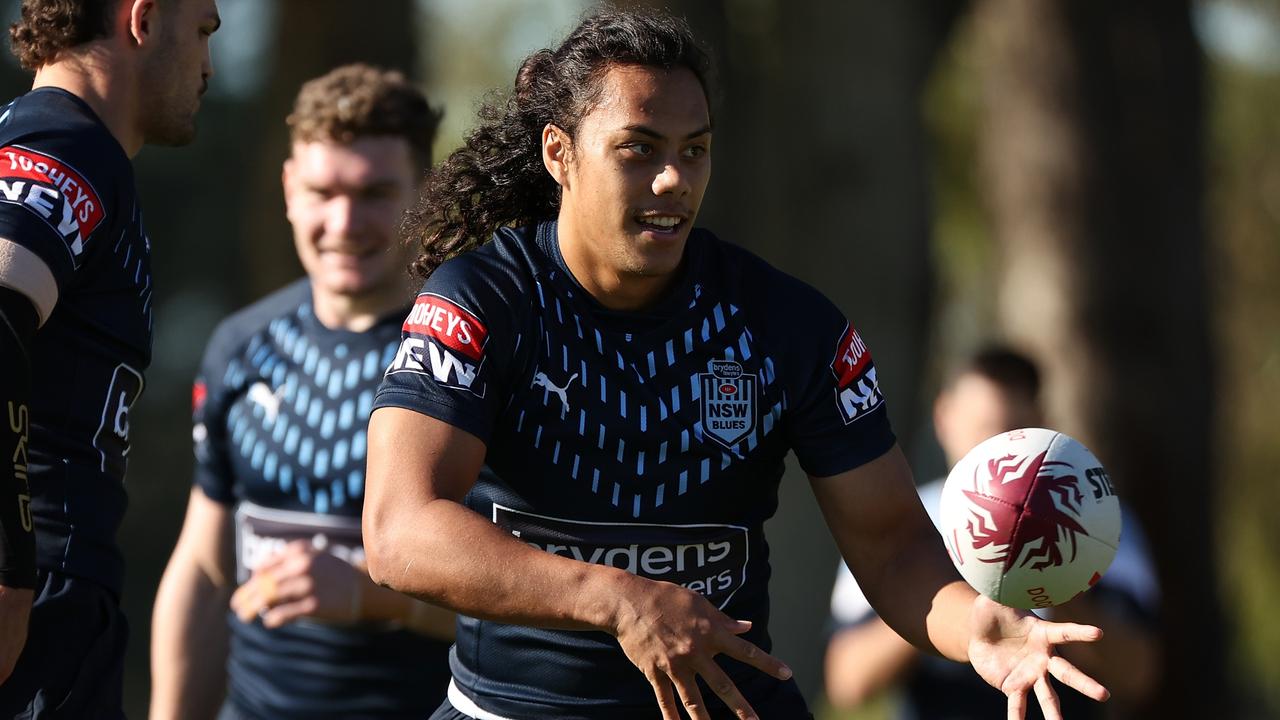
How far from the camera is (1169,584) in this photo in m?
12.9

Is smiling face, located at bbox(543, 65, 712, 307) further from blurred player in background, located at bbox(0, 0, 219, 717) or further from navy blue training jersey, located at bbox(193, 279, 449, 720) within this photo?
navy blue training jersey, located at bbox(193, 279, 449, 720)

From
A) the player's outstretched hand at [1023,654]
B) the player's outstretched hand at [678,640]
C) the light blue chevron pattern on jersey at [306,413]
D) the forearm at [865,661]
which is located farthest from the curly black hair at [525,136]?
the forearm at [865,661]

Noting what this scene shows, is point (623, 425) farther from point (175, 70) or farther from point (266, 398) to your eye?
point (266, 398)

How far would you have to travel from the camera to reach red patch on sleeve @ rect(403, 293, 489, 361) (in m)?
3.43

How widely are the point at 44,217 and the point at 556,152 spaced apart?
1.18 meters

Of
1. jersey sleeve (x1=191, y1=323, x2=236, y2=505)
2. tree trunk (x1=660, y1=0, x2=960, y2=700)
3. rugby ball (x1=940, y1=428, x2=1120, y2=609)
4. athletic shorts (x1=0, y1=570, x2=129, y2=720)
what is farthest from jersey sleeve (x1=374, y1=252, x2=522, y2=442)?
tree trunk (x1=660, y1=0, x2=960, y2=700)

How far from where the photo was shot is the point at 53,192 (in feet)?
11.0

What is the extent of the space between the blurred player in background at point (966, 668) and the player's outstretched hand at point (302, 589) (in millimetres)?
2185

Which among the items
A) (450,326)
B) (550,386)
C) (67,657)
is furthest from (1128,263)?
(67,657)

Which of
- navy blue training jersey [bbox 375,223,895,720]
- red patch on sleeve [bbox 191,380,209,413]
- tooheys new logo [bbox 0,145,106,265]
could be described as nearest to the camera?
tooheys new logo [bbox 0,145,106,265]

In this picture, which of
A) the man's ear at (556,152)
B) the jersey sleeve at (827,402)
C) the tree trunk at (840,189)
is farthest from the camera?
the tree trunk at (840,189)

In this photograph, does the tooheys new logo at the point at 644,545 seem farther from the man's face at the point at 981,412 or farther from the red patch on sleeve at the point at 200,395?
the man's face at the point at 981,412

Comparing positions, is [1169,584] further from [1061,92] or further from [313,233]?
[313,233]

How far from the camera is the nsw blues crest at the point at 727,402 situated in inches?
142
